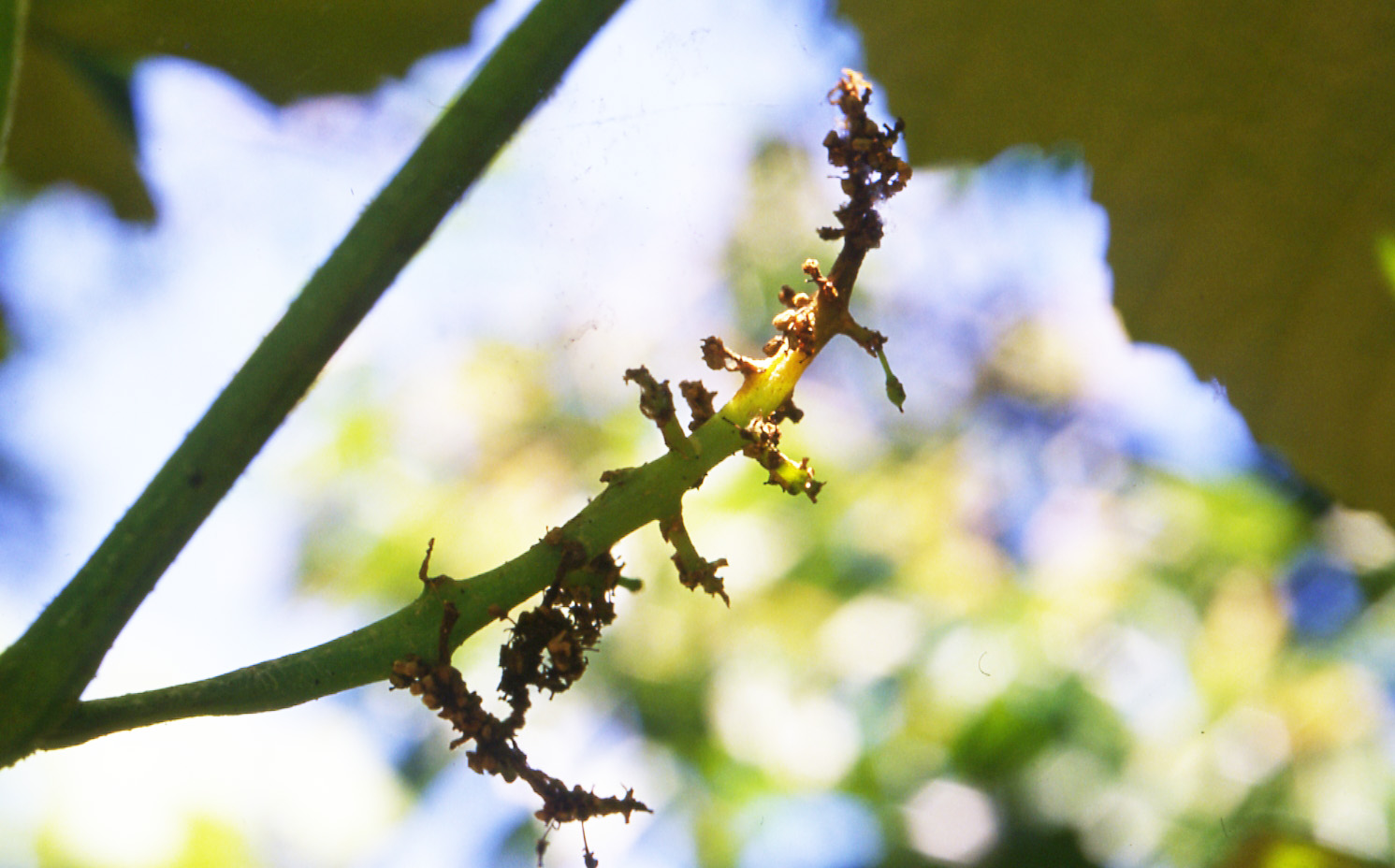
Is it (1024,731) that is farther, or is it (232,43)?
(1024,731)

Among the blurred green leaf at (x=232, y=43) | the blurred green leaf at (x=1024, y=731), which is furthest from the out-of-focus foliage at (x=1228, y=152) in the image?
the blurred green leaf at (x=1024, y=731)

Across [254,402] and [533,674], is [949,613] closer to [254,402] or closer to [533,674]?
[533,674]

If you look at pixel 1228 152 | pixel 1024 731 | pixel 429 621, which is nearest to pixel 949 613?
pixel 1024 731

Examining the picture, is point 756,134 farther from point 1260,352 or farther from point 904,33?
point 1260,352

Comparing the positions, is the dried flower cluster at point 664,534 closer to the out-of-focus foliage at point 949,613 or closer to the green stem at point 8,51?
the green stem at point 8,51

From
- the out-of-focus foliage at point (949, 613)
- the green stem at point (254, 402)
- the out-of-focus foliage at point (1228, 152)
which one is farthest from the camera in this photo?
the out-of-focus foliage at point (949, 613)

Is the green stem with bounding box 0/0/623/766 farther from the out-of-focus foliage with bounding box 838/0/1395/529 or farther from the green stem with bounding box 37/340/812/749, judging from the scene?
the out-of-focus foliage with bounding box 838/0/1395/529
